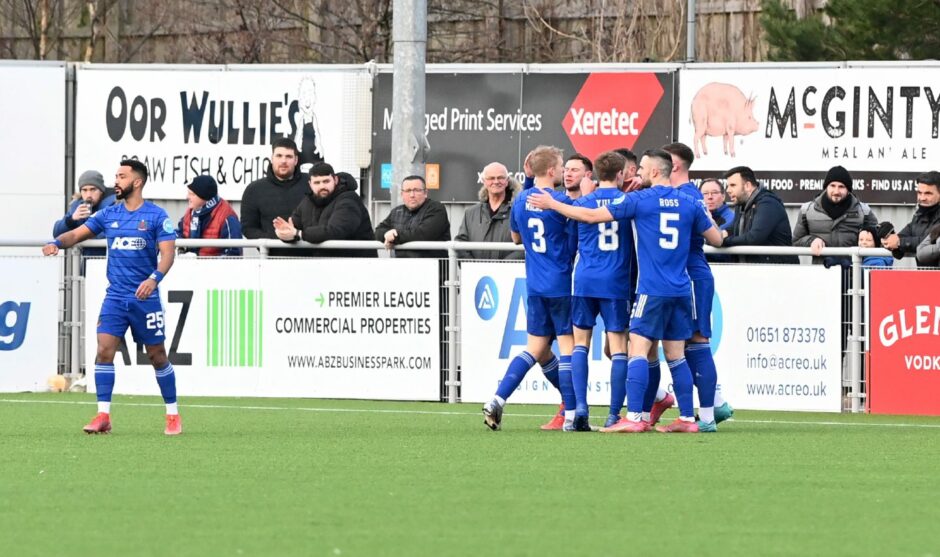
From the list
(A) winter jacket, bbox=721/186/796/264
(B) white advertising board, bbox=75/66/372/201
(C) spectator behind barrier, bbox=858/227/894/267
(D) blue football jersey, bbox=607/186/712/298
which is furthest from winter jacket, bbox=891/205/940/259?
(B) white advertising board, bbox=75/66/372/201

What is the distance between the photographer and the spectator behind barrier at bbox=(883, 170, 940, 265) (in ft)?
55.8

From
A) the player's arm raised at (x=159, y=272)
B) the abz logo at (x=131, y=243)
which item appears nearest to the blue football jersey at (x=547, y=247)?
the player's arm raised at (x=159, y=272)

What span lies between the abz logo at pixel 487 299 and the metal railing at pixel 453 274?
23cm

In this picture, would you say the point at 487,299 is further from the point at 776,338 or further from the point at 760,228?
the point at 776,338

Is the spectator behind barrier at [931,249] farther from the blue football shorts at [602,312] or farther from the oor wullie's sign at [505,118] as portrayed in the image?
the oor wullie's sign at [505,118]

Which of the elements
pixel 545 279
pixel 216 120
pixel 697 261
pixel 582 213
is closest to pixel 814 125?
pixel 216 120

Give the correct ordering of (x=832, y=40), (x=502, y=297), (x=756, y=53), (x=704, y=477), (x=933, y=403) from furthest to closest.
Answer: (x=756, y=53), (x=832, y=40), (x=502, y=297), (x=933, y=403), (x=704, y=477)

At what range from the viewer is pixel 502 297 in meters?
18.2

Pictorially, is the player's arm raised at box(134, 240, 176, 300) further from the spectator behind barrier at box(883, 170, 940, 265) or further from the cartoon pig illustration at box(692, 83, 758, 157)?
the cartoon pig illustration at box(692, 83, 758, 157)

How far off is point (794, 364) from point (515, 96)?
27.4 ft

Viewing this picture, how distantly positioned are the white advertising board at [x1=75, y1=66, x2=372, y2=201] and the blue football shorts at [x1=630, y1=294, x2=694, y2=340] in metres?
11.2

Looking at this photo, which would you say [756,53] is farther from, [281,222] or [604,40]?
[281,222]

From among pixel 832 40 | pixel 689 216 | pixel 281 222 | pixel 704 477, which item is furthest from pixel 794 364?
pixel 832 40

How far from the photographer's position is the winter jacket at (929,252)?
16.8m
